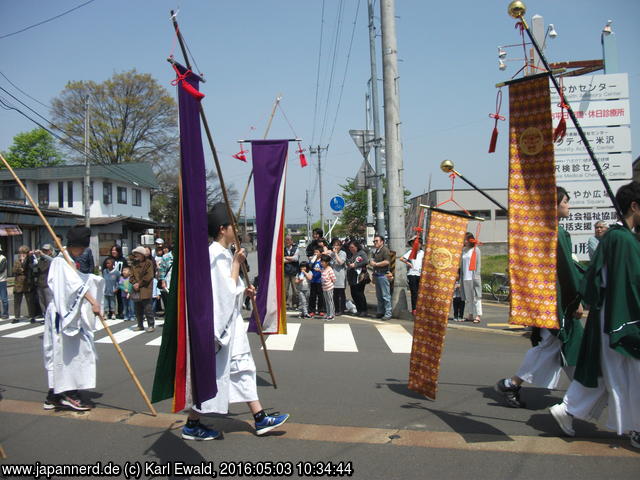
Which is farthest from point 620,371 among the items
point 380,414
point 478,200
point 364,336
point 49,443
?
point 478,200

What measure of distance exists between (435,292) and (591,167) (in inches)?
334

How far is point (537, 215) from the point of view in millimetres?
4137

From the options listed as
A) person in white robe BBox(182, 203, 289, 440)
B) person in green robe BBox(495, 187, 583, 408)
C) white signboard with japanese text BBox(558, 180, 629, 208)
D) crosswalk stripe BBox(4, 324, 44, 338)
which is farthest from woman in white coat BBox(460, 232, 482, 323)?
crosswalk stripe BBox(4, 324, 44, 338)

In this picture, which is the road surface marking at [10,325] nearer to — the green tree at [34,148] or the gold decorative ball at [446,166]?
the gold decorative ball at [446,166]

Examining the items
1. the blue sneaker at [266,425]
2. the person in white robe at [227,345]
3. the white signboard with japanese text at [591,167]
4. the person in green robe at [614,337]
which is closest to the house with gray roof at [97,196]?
the white signboard with japanese text at [591,167]

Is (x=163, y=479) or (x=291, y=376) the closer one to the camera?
(x=163, y=479)

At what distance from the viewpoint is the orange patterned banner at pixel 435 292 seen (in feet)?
15.8

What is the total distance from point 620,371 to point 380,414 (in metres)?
2.03

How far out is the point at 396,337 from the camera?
30.6 feet

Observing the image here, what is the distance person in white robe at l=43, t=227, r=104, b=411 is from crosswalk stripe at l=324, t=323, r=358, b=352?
12.6 ft

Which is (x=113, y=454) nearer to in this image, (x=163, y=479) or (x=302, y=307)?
(x=163, y=479)

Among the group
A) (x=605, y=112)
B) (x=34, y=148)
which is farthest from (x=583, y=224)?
(x=34, y=148)

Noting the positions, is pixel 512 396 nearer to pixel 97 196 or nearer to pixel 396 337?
pixel 396 337

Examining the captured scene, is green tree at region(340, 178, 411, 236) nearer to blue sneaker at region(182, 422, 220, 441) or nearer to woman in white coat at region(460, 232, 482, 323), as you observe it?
woman in white coat at region(460, 232, 482, 323)
